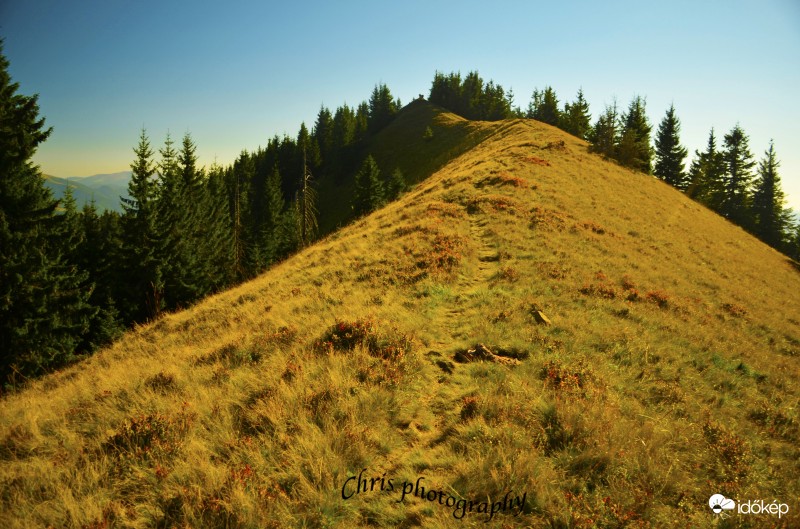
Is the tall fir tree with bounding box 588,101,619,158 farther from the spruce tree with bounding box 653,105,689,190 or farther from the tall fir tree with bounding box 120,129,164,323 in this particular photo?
the tall fir tree with bounding box 120,129,164,323

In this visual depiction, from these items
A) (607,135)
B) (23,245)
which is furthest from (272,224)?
(607,135)

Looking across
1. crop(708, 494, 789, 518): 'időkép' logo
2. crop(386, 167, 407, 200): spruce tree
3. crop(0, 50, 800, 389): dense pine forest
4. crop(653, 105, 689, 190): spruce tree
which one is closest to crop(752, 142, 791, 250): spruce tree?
crop(0, 50, 800, 389): dense pine forest

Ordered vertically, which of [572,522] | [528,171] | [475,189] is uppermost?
[528,171]

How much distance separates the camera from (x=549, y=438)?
486cm

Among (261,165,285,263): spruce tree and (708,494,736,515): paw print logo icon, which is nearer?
(708,494,736,515): paw print logo icon

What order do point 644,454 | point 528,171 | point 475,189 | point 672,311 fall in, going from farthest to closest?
point 528,171 → point 475,189 → point 672,311 → point 644,454

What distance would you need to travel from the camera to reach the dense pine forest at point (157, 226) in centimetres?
1825

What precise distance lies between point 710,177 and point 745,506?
69.9m

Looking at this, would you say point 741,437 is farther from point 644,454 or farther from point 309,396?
point 309,396

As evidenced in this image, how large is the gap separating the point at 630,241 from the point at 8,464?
2479cm

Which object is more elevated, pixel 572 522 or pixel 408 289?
pixel 408 289

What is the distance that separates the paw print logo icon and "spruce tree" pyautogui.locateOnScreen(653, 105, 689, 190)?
66.0 meters

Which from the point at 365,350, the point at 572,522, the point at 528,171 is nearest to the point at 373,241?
the point at 365,350

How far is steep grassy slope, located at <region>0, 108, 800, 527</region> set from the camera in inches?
154
